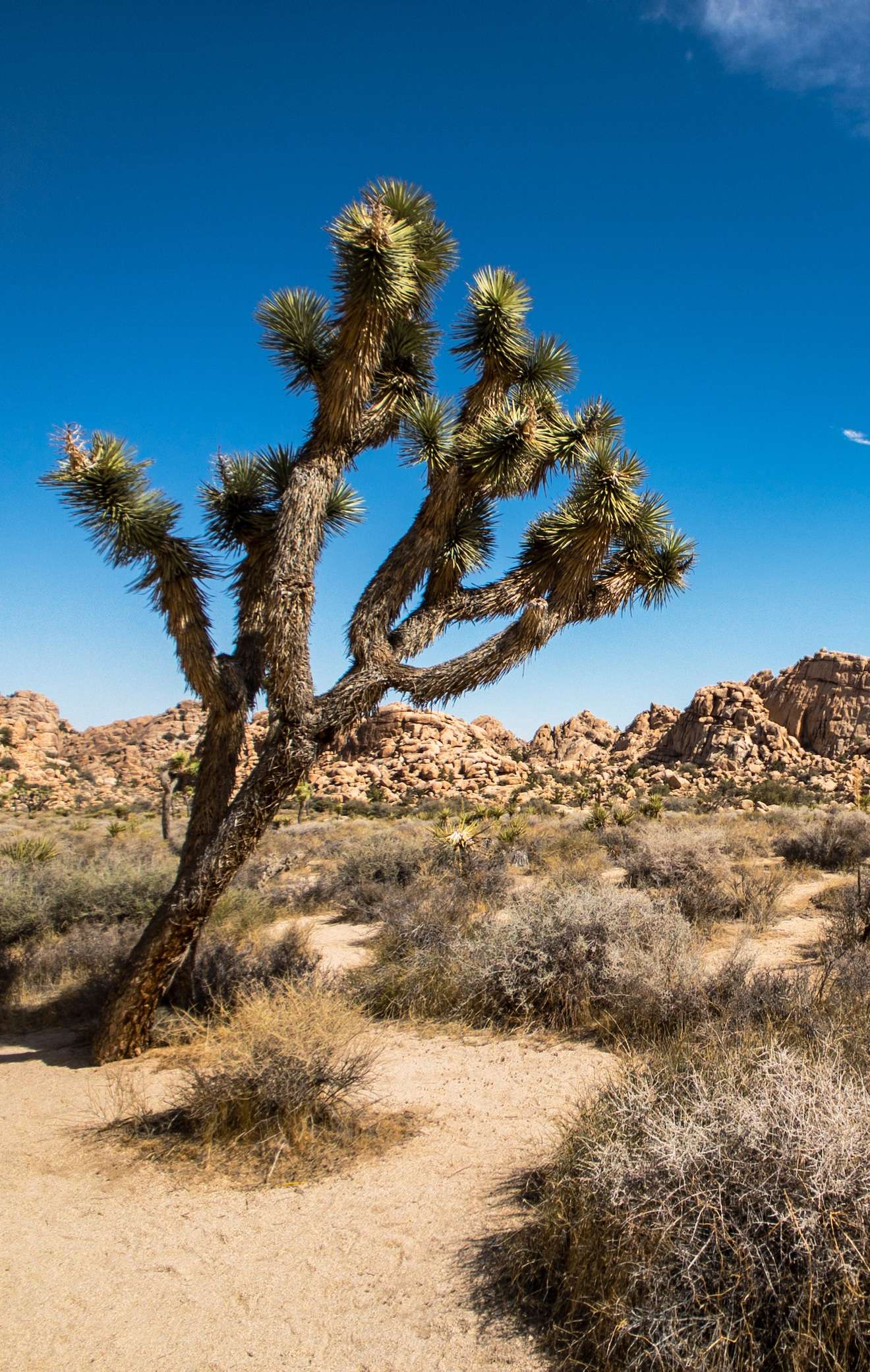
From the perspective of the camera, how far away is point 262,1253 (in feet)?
11.2

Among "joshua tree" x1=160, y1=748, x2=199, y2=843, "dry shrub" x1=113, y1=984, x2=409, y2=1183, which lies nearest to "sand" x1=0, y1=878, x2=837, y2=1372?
"dry shrub" x1=113, y1=984, x2=409, y2=1183

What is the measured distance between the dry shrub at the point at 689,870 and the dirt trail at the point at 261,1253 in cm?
533

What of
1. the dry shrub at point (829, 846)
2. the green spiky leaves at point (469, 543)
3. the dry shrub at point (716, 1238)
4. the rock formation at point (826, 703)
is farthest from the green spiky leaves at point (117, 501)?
the rock formation at point (826, 703)

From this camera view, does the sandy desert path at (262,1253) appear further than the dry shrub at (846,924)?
No

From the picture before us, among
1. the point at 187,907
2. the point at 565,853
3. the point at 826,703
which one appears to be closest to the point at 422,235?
the point at 187,907

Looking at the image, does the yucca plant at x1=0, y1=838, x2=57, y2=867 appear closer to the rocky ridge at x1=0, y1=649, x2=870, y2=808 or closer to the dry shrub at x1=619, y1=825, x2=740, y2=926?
the dry shrub at x1=619, y1=825, x2=740, y2=926

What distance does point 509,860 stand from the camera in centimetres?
1488

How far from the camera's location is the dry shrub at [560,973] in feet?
19.5

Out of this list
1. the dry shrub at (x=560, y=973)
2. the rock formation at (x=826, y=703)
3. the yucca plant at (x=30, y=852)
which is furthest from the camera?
the rock formation at (x=826, y=703)

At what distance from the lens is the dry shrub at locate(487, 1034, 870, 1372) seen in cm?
231

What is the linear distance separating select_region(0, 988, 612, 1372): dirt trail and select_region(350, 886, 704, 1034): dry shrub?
1.03m

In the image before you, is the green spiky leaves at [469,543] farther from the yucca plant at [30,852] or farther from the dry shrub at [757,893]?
the yucca plant at [30,852]

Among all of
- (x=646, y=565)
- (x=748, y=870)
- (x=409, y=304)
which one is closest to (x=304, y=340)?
(x=409, y=304)

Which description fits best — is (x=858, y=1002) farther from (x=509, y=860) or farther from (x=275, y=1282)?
(x=509, y=860)
